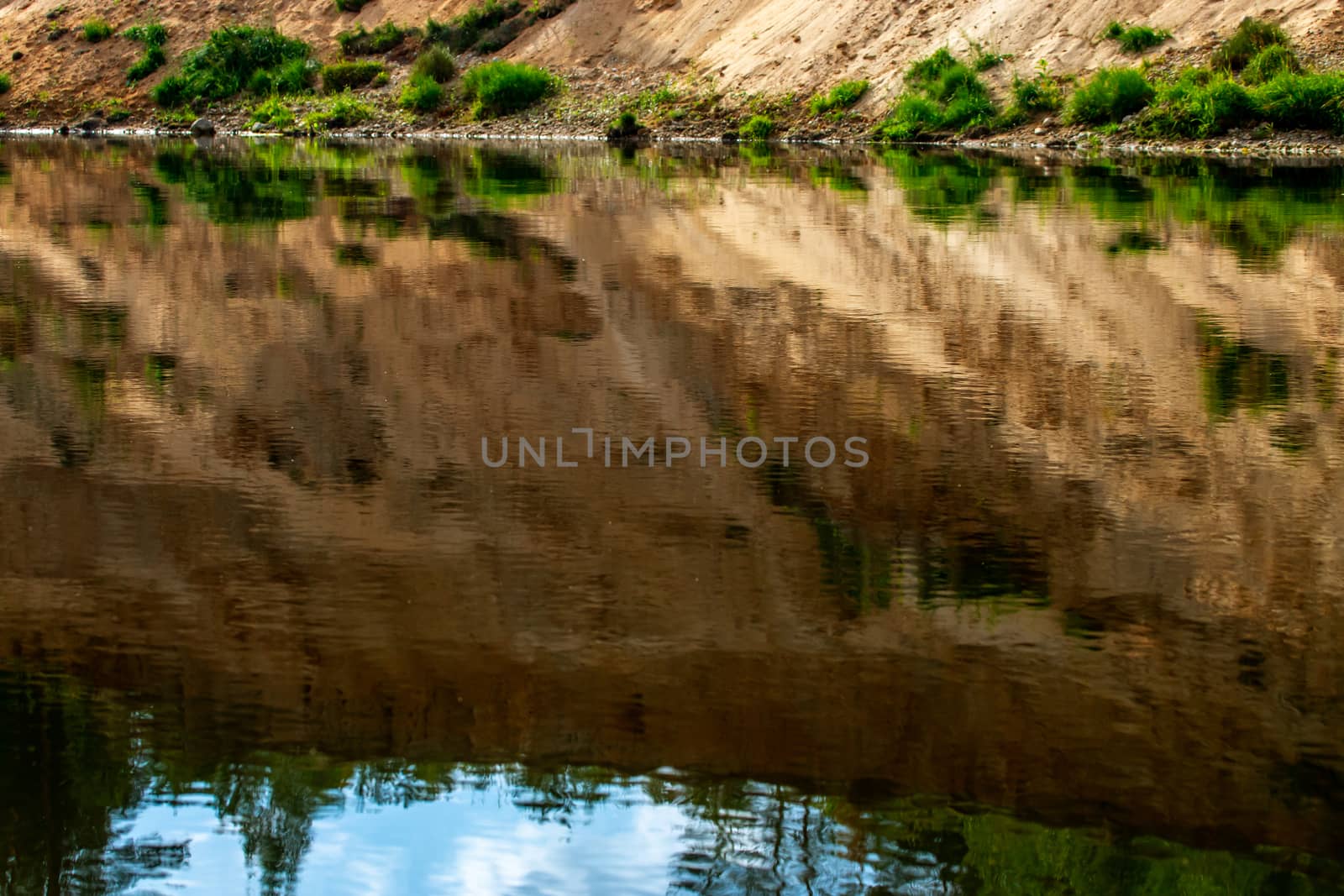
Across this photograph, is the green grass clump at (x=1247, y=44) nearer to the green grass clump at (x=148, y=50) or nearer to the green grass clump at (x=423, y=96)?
the green grass clump at (x=423, y=96)

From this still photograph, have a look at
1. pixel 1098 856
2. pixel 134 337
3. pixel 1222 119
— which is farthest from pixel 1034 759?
pixel 1222 119

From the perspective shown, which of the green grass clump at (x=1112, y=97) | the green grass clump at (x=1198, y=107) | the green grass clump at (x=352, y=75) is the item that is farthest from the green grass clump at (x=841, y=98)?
the green grass clump at (x=352, y=75)

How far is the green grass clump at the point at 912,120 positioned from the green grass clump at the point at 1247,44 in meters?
5.56

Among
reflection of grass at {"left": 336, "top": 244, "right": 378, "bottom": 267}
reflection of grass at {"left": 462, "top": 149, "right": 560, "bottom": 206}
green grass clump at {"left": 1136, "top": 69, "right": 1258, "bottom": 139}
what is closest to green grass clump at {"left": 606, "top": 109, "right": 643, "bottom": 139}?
reflection of grass at {"left": 462, "top": 149, "right": 560, "bottom": 206}

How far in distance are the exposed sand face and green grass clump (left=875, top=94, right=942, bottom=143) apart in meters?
1.54

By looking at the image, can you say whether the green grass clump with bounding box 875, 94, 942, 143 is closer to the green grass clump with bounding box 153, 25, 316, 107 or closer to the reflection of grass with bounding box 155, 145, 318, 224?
the reflection of grass with bounding box 155, 145, 318, 224

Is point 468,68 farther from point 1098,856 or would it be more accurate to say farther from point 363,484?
point 1098,856

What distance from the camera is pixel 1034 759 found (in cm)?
454

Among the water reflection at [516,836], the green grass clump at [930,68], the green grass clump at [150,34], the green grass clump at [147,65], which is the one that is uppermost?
the green grass clump at [150,34]

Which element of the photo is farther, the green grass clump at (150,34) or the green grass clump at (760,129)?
the green grass clump at (150,34)

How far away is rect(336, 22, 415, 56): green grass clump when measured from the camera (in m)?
49.3

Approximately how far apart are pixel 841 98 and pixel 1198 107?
9175mm

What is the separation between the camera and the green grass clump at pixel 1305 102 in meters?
28.4

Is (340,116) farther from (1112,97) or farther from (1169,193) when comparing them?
(1169,193)
